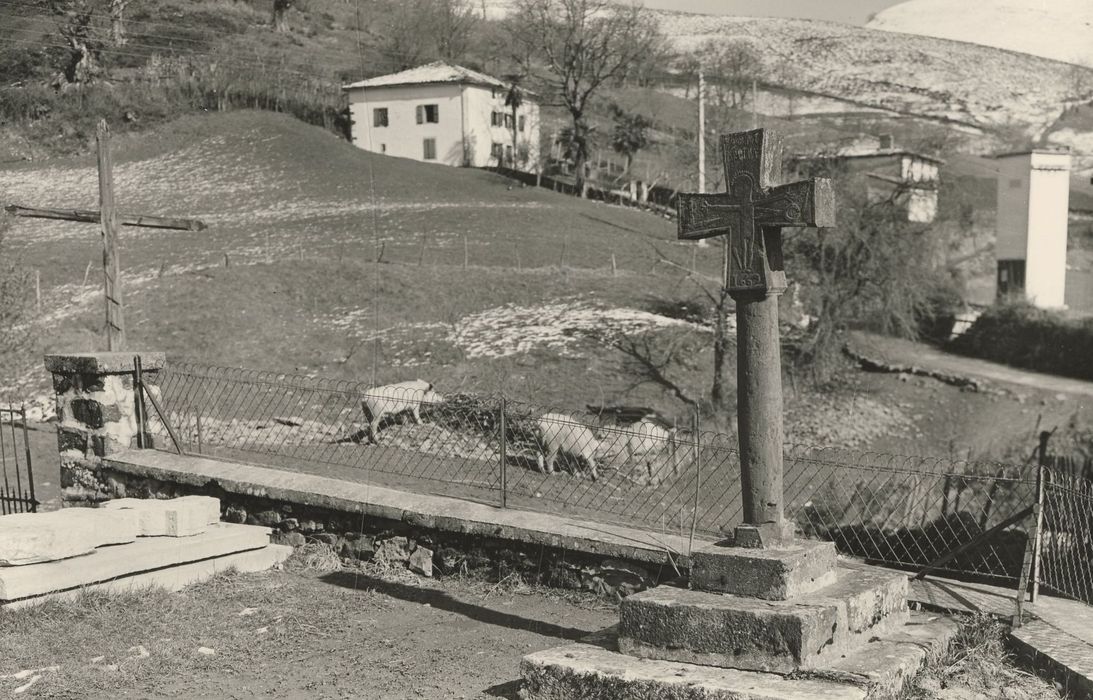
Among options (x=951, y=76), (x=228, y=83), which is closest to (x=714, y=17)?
(x=951, y=76)

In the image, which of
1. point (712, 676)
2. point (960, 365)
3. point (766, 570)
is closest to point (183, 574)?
point (712, 676)

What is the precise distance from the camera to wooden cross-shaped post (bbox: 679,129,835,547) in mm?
5676

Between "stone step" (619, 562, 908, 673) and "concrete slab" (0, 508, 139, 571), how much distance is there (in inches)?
166

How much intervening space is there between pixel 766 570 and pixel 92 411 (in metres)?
7.39

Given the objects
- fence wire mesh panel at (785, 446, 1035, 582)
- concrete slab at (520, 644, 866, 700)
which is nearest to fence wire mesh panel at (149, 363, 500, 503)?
fence wire mesh panel at (785, 446, 1035, 582)

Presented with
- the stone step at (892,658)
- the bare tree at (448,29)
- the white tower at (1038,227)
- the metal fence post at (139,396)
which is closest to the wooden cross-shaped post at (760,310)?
the stone step at (892,658)

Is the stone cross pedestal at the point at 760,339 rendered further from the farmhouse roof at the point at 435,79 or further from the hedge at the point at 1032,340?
the farmhouse roof at the point at 435,79

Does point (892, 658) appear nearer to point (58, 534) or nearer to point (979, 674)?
point (979, 674)

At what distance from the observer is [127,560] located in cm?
781

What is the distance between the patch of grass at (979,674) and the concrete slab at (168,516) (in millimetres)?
5665

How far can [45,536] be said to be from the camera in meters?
7.31

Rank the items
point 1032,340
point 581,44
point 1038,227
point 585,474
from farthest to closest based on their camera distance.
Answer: point 581,44
point 1038,227
point 1032,340
point 585,474

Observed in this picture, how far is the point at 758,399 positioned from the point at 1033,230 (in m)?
37.5

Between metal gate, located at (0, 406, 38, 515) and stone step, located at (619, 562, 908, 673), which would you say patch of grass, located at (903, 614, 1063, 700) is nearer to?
stone step, located at (619, 562, 908, 673)
